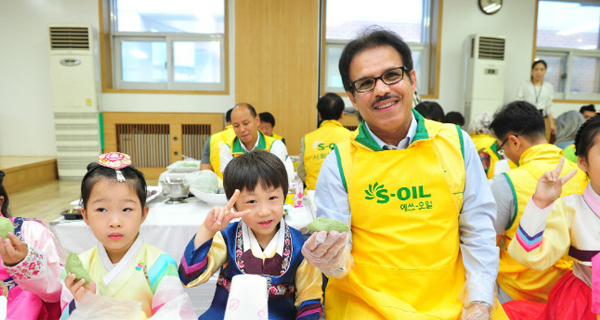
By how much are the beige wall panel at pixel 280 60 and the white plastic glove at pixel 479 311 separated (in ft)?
13.8

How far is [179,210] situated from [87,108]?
4597 mm

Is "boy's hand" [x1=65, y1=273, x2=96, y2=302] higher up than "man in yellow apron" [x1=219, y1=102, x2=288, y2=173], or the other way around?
"man in yellow apron" [x1=219, y1=102, x2=288, y2=173]

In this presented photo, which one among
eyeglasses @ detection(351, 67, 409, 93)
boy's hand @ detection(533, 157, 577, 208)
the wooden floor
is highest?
eyeglasses @ detection(351, 67, 409, 93)

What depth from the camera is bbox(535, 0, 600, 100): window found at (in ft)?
21.0

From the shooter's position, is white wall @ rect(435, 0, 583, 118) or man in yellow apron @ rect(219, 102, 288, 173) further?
white wall @ rect(435, 0, 583, 118)

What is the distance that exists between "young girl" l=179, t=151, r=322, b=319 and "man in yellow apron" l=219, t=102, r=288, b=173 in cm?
159

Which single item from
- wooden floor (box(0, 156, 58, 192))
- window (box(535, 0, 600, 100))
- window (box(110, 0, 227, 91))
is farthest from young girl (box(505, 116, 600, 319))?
window (box(535, 0, 600, 100))

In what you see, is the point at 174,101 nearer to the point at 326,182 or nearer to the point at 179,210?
the point at 179,210

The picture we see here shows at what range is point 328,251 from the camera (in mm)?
977

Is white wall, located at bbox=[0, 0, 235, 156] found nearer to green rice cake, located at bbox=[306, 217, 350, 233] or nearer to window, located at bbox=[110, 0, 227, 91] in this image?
window, located at bbox=[110, 0, 227, 91]

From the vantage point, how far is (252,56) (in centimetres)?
507

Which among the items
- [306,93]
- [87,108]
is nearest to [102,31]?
[87,108]

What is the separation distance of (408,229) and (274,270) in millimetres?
432

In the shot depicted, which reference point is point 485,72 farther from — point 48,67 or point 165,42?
point 48,67
